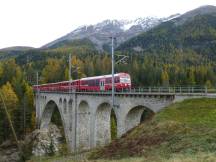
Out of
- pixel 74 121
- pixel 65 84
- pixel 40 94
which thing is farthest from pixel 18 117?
pixel 74 121

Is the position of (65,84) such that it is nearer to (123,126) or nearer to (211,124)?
(123,126)

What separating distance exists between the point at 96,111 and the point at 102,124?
266cm

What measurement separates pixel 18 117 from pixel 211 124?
203 feet

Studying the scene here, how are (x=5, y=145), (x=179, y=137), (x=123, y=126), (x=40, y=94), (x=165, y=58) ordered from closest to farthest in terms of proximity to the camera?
1. (x=179, y=137)
2. (x=123, y=126)
3. (x=5, y=145)
4. (x=40, y=94)
5. (x=165, y=58)

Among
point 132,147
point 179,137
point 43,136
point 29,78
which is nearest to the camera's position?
point 179,137

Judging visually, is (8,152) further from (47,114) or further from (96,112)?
(96,112)

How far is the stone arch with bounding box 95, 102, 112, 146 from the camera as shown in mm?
44500

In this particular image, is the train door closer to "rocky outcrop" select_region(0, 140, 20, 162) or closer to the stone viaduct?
the stone viaduct

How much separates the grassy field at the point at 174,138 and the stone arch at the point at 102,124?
19.4m

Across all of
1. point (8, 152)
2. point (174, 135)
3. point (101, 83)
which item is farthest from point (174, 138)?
point (8, 152)

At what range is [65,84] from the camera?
66.2m

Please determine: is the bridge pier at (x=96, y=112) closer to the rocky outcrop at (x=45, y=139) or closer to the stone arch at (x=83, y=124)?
the stone arch at (x=83, y=124)

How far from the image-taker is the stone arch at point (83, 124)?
51.6m

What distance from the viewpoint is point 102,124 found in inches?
1797
